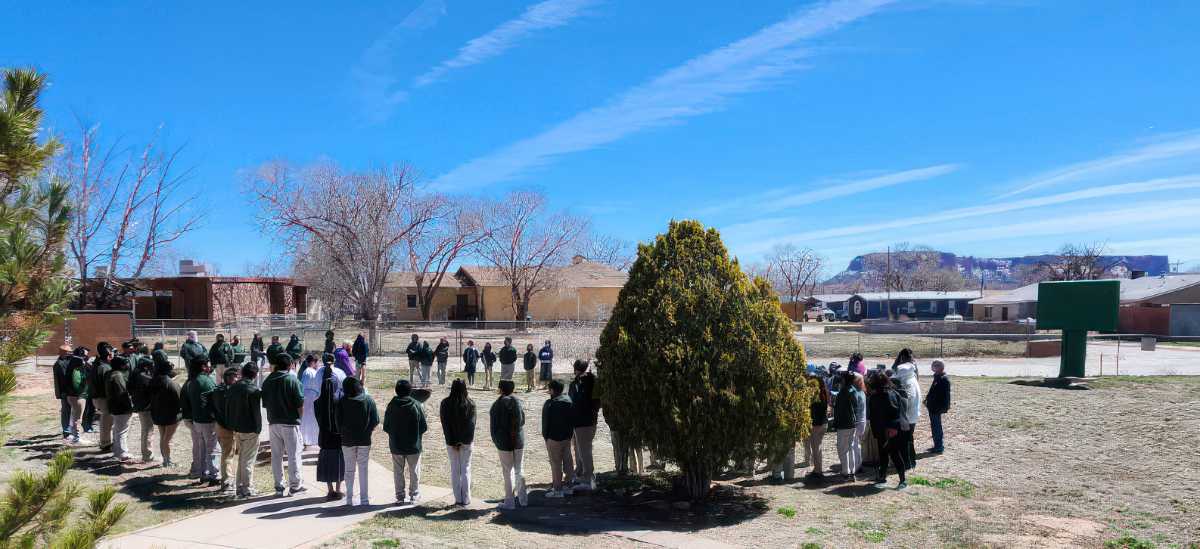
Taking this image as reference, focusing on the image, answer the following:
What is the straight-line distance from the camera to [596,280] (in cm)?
5675

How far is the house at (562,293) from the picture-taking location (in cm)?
5369

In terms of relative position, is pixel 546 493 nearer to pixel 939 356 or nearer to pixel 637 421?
pixel 637 421

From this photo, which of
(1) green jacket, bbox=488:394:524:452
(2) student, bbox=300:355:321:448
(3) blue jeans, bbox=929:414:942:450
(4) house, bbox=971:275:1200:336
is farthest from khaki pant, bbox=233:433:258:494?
(4) house, bbox=971:275:1200:336

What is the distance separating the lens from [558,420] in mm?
8016

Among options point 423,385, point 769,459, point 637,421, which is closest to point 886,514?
point 769,459

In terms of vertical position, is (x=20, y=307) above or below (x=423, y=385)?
above

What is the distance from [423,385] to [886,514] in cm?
1356

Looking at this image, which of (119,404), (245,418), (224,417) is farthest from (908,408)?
(119,404)

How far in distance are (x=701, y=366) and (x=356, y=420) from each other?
3633 mm

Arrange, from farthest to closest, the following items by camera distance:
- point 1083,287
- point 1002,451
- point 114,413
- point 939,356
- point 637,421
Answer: point 939,356 < point 1083,287 < point 1002,451 < point 114,413 < point 637,421

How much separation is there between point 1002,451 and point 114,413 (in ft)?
41.4

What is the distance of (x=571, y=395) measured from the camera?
9.07 metres

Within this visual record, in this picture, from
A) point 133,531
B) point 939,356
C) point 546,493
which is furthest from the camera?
point 939,356

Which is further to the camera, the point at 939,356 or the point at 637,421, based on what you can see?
the point at 939,356
